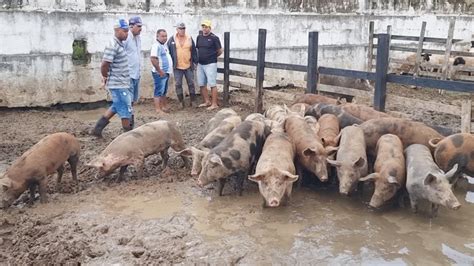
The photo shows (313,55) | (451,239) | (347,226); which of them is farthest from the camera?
(313,55)

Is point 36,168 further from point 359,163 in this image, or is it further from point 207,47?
point 207,47

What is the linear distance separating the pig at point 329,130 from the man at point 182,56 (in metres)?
4.66

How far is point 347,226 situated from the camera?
4945 millimetres

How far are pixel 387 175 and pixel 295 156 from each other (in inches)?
49.4

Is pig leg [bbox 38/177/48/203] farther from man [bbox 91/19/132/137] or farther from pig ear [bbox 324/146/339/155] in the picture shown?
pig ear [bbox 324/146/339/155]

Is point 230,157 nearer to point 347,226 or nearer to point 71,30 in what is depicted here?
point 347,226

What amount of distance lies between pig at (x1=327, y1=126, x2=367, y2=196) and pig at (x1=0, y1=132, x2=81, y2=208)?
→ 3.13 meters

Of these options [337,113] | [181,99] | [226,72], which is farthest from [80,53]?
[337,113]

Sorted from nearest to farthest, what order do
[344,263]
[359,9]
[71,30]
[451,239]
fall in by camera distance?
[344,263], [451,239], [71,30], [359,9]

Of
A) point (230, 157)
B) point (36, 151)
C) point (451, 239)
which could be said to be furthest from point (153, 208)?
point (451, 239)

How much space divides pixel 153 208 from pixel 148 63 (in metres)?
6.69

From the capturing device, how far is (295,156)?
616cm

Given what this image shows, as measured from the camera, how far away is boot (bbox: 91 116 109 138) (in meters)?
8.14

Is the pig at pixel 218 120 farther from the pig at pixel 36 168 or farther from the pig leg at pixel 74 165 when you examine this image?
the pig at pixel 36 168
